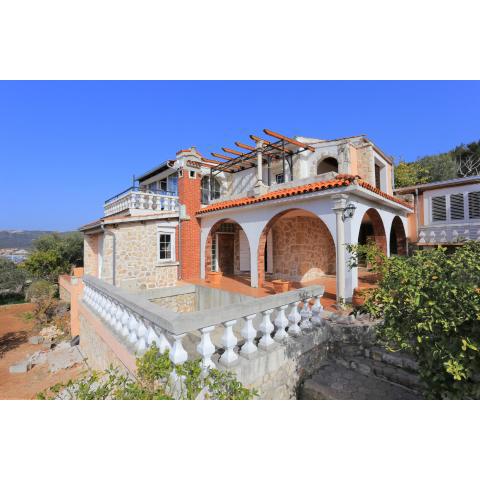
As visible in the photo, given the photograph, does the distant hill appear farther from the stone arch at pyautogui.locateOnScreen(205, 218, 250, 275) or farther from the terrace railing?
Answer: the terrace railing

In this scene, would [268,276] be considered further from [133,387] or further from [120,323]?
[133,387]

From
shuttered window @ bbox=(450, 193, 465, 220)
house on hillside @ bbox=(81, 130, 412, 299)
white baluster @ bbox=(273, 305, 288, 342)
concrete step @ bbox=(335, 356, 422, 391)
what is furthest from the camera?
shuttered window @ bbox=(450, 193, 465, 220)

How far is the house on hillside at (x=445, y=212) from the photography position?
1128cm

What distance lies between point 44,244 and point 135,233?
1770 cm

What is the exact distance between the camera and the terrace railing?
3104mm

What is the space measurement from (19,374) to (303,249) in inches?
457

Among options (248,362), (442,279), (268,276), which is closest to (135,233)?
(268,276)

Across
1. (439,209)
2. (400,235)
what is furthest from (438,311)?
(439,209)

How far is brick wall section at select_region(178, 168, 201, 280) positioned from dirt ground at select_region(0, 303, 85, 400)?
6124 mm

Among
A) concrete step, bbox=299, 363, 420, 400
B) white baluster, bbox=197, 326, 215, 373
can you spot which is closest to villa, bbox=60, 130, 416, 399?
white baluster, bbox=197, 326, 215, 373

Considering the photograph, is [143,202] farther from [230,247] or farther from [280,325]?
[280,325]

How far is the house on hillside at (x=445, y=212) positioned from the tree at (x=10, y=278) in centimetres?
2970

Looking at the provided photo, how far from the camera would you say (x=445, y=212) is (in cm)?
1210

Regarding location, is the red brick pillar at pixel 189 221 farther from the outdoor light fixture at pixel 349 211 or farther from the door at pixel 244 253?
the outdoor light fixture at pixel 349 211
